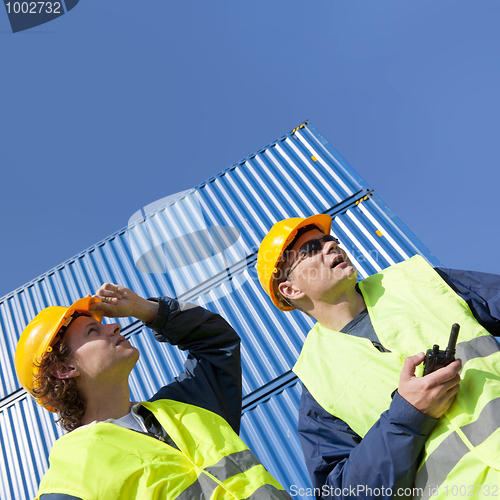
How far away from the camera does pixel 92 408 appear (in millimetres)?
2652

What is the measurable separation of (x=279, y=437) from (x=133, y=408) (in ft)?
8.27

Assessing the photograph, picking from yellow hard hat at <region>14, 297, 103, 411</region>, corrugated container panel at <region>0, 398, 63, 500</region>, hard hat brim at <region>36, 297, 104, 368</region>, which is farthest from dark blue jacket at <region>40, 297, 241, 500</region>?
corrugated container panel at <region>0, 398, 63, 500</region>

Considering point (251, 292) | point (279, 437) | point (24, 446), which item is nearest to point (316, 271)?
point (279, 437)

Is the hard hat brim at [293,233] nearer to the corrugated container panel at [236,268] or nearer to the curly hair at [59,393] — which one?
the curly hair at [59,393]

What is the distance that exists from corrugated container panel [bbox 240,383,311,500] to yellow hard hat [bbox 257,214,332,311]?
176 cm

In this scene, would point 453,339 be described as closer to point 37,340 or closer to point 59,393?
point 59,393

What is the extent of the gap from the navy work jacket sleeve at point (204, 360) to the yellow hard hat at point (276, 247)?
48cm

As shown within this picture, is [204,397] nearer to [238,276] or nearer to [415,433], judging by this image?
[415,433]

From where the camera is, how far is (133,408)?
2.58m

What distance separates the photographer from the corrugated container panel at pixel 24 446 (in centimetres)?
527

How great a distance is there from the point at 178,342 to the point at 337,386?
3.90 ft

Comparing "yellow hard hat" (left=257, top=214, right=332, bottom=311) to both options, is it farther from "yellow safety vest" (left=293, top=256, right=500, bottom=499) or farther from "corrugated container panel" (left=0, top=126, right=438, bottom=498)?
"corrugated container panel" (left=0, top=126, right=438, bottom=498)

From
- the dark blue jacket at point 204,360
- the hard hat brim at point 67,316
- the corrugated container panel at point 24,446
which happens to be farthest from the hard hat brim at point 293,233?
the corrugated container panel at point 24,446

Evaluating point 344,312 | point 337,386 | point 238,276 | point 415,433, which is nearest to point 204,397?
point 337,386
